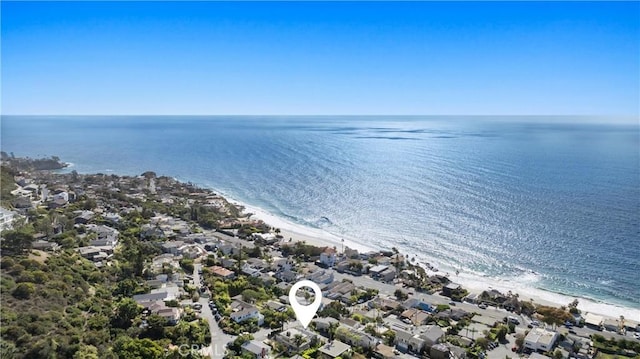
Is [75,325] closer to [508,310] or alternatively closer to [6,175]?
[508,310]

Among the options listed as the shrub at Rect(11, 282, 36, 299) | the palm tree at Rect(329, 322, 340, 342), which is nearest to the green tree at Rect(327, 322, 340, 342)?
the palm tree at Rect(329, 322, 340, 342)

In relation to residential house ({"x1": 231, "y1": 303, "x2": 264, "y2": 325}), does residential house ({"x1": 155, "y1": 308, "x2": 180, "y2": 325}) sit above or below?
above

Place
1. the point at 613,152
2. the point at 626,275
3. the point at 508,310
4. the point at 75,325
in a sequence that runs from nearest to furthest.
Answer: the point at 75,325, the point at 508,310, the point at 626,275, the point at 613,152

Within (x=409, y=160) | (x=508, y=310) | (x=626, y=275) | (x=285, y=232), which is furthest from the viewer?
(x=409, y=160)

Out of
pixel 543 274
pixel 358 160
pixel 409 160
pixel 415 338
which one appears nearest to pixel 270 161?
pixel 358 160

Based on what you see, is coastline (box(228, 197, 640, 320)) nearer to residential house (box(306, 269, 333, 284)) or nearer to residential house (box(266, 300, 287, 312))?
residential house (box(306, 269, 333, 284))

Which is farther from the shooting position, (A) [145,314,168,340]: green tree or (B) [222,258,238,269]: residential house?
(B) [222,258,238,269]: residential house

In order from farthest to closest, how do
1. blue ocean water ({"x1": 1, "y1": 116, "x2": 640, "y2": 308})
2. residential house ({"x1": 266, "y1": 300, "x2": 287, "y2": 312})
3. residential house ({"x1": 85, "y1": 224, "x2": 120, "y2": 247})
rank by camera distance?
blue ocean water ({"x1": 1, "y1": 116, "x2": 640, "y2": 308}) < residential house ({"x1": 85, "y1": 224, "x2": 120, "y2": 247}) < residential house ({"x1": 266, "y1": 300, "x2": 287, "y2": 312})

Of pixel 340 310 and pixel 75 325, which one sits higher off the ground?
pixel 75 325
